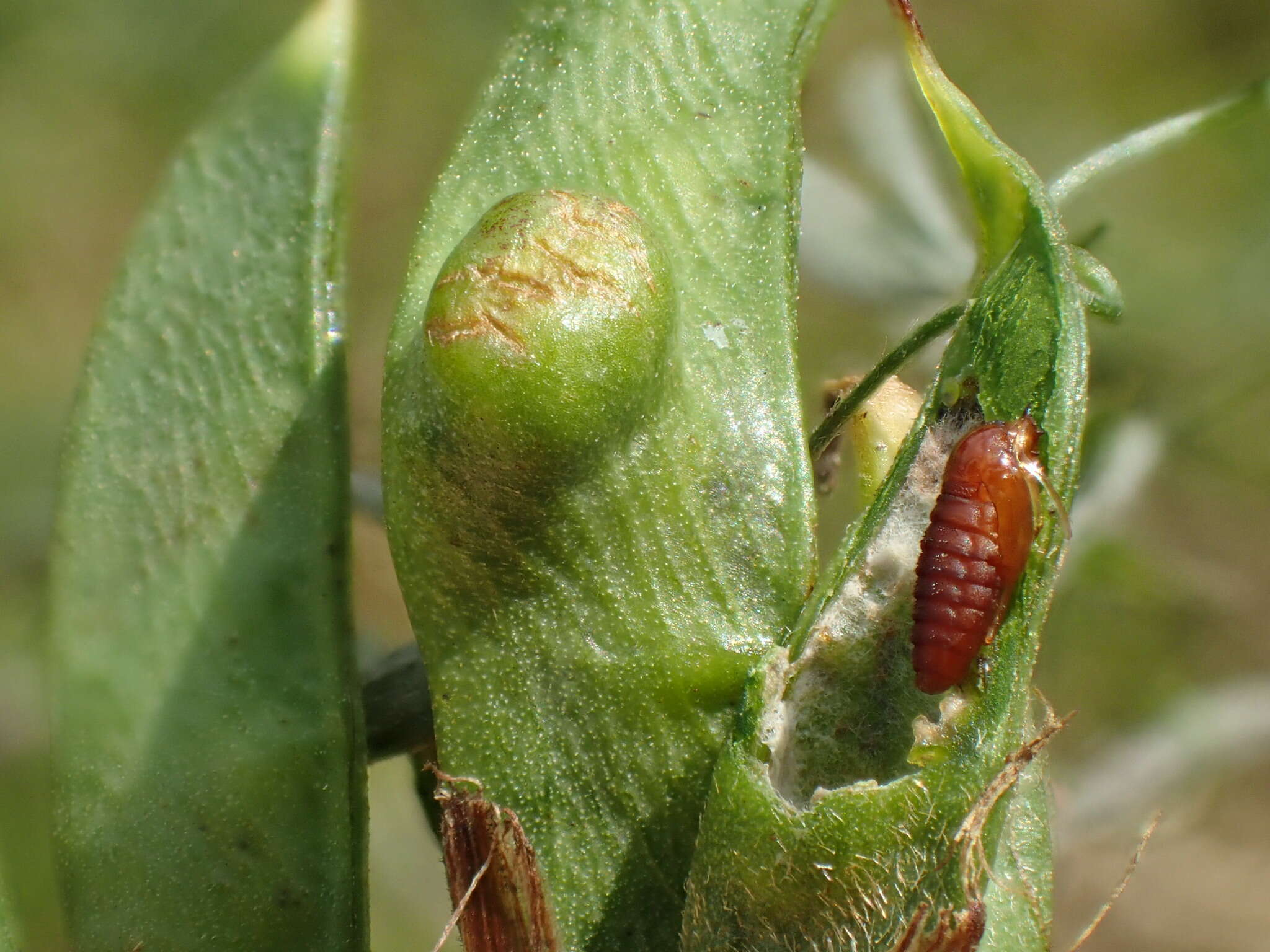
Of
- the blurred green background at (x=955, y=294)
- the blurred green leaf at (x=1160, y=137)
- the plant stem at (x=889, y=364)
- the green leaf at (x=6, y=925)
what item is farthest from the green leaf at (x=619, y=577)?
the blurred green background at (x=955, y=294)

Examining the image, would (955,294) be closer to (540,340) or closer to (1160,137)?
(1160,137)

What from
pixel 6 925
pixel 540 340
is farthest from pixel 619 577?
pixel 6 925

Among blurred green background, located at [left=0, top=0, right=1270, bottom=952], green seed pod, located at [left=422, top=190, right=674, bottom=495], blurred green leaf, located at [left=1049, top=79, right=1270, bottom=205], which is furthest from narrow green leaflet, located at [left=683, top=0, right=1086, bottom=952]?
blurred green background, located at [left=0, top=0, right=1270, bottom=952]

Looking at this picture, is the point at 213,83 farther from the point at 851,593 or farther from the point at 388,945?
the point at 851,593

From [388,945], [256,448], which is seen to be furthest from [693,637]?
[388,945]

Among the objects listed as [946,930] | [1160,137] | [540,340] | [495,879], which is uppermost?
[1160,137]
